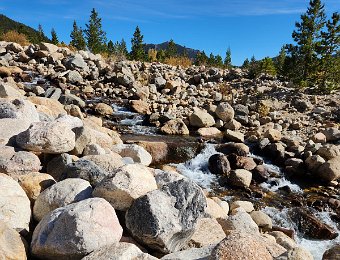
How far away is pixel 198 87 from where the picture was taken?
2134 cm

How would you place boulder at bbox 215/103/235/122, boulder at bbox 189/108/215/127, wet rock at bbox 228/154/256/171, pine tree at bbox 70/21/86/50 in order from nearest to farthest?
wet rock at bbox 228/154/256/171, boulder at bbox 189/108/215/127, boulder at bbox 215/103/235/122, pine tree at bbox 70/21/86/50

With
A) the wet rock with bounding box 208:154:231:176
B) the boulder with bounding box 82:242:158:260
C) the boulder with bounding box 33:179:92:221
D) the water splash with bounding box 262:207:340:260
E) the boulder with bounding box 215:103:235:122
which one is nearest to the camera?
the boulder with bounding box 82:242:158:260

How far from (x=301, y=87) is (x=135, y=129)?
12.9 meters

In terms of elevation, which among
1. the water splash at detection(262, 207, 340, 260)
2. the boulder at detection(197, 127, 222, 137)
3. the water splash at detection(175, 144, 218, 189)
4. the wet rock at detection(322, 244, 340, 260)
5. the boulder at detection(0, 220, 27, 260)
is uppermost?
the boulder at detection(0, 220, 27, 260)

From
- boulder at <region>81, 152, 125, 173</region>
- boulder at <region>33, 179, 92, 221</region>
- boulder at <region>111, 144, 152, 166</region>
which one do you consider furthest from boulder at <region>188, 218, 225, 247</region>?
boulder at <region>111, 144, 152, 166</region>

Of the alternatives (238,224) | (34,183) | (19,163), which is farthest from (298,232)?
(19,163)

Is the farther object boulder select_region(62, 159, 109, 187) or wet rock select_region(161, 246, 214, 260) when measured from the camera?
boulder select_region(62, 159, 109, 187)

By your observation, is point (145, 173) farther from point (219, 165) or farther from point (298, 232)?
point (219, 165)

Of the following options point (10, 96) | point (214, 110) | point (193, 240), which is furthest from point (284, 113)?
point (193, 240)

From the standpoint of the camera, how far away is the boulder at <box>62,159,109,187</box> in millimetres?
4695

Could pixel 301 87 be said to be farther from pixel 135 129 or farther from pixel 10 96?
pixel 10 96

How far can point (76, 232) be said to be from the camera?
10.9ft

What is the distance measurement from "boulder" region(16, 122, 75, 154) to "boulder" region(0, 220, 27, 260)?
A: 195cm

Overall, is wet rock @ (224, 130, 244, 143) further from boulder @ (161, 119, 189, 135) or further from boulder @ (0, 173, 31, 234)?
boulder @ (0, 173, 31, 234)
